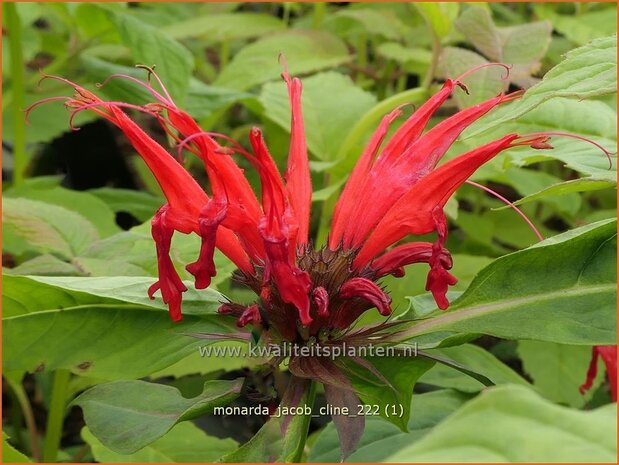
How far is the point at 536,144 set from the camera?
79 centimetres

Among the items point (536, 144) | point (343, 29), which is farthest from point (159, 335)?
point (343, 29)

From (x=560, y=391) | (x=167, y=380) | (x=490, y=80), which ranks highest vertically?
(x=490, y=80)

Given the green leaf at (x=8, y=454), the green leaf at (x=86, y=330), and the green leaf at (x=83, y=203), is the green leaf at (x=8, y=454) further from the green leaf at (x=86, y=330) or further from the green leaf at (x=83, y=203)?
the green leaf at (x=83, y=203)

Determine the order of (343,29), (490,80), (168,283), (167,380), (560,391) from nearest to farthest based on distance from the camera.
Answer: (168,283) < (490,80) < (560,391) < (167,380) < (343,29)

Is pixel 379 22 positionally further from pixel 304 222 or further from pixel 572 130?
pixel 304 222

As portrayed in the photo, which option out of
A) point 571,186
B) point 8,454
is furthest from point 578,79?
point 8,454

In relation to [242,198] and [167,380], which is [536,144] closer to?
[242,198]

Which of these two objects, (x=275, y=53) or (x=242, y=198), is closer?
(x=242, y=198)

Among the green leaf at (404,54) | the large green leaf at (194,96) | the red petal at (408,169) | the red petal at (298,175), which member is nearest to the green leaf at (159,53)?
the large green leaf at (194,96)

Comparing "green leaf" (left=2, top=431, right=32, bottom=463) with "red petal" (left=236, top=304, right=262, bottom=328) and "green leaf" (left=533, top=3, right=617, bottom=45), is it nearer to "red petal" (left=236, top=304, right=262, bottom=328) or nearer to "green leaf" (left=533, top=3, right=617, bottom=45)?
"red petal" (left=236, top=304, right=262, bottom=328)

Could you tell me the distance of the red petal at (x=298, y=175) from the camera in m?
0.84

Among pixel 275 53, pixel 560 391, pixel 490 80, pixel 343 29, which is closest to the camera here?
pixel 490 80

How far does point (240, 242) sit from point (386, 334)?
16 centimetres

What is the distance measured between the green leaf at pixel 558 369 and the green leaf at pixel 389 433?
0.72 ft
